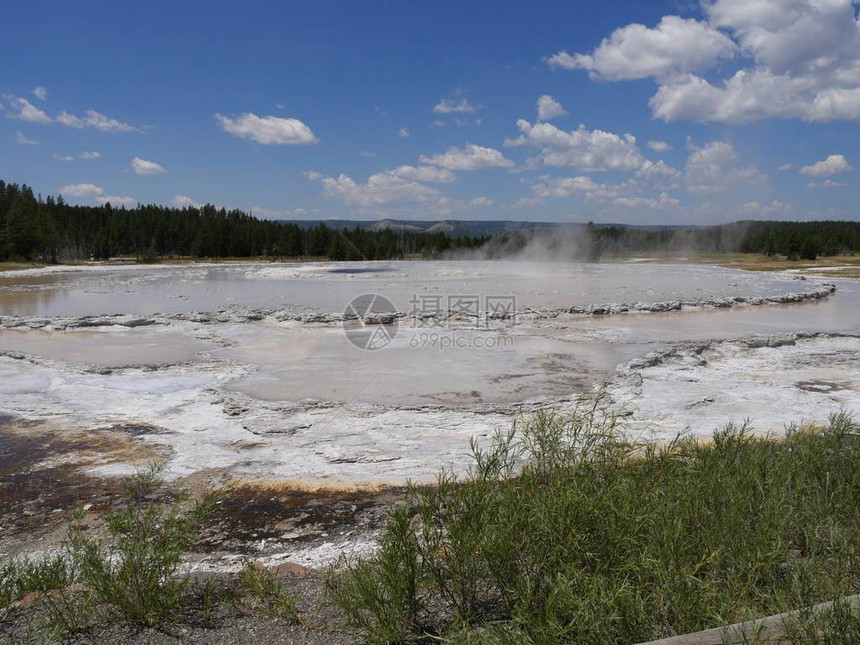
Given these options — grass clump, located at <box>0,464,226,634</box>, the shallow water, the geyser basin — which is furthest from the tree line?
grass clump, located at <box>0,464,226,634</box>

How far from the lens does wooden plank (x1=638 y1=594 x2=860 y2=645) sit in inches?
98.0

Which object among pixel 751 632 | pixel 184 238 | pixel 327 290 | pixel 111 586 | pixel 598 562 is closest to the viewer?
pixel 751 632

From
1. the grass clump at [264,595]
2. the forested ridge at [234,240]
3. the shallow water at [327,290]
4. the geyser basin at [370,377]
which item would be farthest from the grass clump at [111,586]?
the forested ridge at [234,240]

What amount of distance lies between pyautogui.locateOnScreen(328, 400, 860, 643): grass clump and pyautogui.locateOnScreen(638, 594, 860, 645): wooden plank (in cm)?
7

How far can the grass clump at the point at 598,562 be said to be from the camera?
2.87 metres

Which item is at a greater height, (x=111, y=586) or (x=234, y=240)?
(x=234, y=240)

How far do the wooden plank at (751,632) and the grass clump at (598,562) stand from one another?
0.24 ft

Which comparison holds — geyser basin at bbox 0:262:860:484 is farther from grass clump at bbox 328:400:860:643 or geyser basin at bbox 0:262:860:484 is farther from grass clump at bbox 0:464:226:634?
grass clump at bbox 328:400:860:643

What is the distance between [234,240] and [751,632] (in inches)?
3111

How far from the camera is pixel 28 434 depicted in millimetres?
7297

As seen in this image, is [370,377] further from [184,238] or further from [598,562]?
[184,238]

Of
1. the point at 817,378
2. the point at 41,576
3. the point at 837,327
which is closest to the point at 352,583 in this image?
the point at 41,576

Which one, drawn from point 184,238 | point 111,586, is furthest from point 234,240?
point 111,586

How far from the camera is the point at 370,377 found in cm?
1015
